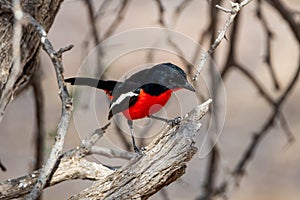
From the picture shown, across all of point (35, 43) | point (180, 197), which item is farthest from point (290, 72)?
point (35, 43)

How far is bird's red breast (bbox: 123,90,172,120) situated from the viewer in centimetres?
148

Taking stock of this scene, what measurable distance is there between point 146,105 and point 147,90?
0.10ft

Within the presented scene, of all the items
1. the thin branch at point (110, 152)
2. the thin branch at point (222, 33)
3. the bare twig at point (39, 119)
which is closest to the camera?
the thin branch at point (222, 33)

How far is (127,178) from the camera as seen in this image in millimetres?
1626

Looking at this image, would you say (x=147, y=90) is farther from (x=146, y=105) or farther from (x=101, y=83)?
(x=101, y=83)

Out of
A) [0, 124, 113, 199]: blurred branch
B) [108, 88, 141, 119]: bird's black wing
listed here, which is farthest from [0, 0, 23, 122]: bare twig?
[108, 88, 141, 119]: bird's black wing

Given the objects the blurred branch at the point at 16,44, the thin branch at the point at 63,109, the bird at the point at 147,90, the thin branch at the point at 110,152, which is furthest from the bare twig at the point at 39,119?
the bird at the point at 147,90

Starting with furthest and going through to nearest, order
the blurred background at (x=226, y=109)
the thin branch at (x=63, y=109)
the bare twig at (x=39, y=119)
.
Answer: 1. the blurred background at (x=226, y=109)
2. the bare twig at (x=39, y=119)
3. the thin branch at (x=63, y=109)

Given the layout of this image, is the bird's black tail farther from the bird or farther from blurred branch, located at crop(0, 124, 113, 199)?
blurred branch, located at crop(0, 124, 113, 199)

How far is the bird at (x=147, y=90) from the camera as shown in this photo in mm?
1464

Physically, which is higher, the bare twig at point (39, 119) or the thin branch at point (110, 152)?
the bare twig at point (39, 119)

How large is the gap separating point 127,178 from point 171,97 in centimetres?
18

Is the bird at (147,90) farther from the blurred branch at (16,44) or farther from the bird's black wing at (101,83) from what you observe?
the blurred branch at (16,44)

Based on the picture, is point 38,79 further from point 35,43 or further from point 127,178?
point 127,178
